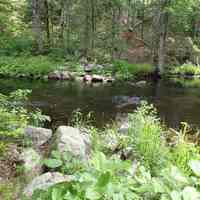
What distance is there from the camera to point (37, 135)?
19.5 ft

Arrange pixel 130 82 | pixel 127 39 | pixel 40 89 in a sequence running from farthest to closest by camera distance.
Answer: pixel 127 39 → pixel 130 82 → pixel 40 89

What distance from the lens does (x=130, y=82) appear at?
16.8 m

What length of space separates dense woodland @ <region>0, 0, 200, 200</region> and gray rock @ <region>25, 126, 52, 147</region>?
0.06 feet

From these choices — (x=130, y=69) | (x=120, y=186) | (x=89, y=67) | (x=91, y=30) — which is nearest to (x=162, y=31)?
(x=130, y=69)

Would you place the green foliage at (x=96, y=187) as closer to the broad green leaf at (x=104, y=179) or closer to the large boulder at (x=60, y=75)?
the broad green leaf at (x=104, y=179)

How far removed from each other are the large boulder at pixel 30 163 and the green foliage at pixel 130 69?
13175 mm

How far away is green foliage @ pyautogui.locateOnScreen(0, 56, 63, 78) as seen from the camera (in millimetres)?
17703

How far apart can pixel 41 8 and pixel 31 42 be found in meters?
2.62

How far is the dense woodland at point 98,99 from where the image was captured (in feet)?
7.45

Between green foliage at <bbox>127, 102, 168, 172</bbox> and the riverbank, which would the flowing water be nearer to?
the riverbank

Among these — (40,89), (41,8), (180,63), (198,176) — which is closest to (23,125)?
(198,176)

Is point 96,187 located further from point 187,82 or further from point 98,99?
point 187,82

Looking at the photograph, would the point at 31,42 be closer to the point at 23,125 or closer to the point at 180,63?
the point at 180,63

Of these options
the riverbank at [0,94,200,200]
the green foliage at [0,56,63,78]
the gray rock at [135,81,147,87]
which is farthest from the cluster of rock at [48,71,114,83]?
Answer: the riverbank at [0,94,200,200]
